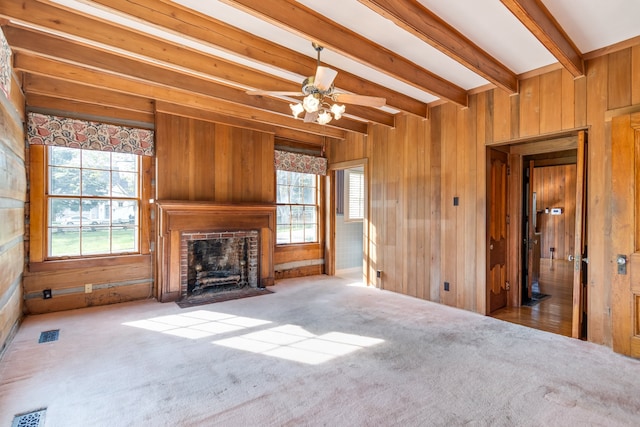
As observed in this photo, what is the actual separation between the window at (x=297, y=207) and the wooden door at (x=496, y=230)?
136 inches

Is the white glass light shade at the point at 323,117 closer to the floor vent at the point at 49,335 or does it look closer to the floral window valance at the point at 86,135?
the floral window valance at the point at 86,135

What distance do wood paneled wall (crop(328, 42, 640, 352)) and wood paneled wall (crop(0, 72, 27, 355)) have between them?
15.5 ft

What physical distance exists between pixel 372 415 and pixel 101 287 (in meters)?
4.18

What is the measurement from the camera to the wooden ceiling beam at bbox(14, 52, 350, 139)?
11.2 ft

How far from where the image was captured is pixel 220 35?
2826 millimetres

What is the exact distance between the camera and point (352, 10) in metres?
2.60

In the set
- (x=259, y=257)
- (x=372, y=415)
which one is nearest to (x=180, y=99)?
(x=259, y=257)

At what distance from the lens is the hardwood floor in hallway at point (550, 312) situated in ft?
12.4

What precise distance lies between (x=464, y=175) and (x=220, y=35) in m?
3.42

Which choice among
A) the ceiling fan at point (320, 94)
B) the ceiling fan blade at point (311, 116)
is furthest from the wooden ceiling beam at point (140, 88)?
the ceiling fan at point (320, 94)

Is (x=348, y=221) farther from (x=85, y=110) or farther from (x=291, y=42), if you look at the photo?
(x=85, y=110)

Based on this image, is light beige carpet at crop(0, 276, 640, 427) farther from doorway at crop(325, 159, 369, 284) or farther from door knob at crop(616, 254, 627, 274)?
doorway at crop(325, 159, 369, 284)

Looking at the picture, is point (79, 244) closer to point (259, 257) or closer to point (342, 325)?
point (259, 257)

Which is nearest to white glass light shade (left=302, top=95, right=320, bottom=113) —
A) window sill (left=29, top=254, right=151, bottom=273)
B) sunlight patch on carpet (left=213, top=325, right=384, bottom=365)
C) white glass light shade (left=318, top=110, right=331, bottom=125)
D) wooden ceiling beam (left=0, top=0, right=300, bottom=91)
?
white glass light shade (left=318, top=110, right=331, bottom=125)
